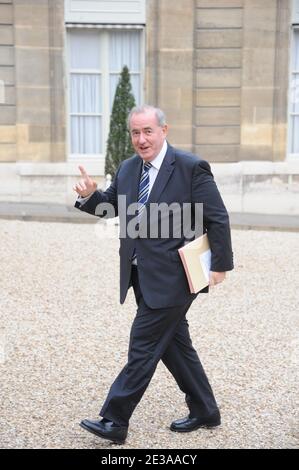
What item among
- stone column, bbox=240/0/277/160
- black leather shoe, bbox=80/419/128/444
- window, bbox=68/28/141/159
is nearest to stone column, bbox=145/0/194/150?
window, bbox=68/28/141/159

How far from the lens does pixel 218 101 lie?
13.4m

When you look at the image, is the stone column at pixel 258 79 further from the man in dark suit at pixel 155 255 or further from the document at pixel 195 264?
the document at pixel 195 264

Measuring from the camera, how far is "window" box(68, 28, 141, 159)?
45.1 ft

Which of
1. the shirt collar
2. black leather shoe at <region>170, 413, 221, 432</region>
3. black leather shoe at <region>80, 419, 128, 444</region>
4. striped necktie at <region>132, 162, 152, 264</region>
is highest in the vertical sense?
the shirt collar

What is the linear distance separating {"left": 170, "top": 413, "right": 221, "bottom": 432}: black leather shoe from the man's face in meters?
1.50

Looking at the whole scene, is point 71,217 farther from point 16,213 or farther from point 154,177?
point 154,177

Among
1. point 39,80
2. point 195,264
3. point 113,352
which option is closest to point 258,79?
point 39,80

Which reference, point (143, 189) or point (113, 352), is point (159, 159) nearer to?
point (143, 189)

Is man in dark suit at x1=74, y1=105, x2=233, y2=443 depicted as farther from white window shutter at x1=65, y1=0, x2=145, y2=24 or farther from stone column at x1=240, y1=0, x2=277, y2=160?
white window shutter at x1=65, y1=0, x2=145, y2=24

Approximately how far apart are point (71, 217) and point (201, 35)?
14.5 feet

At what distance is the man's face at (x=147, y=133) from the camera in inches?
142

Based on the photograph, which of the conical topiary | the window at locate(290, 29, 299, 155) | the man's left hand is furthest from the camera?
the window at locate(290, 29, 299, 155)

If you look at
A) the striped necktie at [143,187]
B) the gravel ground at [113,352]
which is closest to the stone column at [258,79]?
the gravel ground at [113,352]

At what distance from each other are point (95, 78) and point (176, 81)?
1725 mm
